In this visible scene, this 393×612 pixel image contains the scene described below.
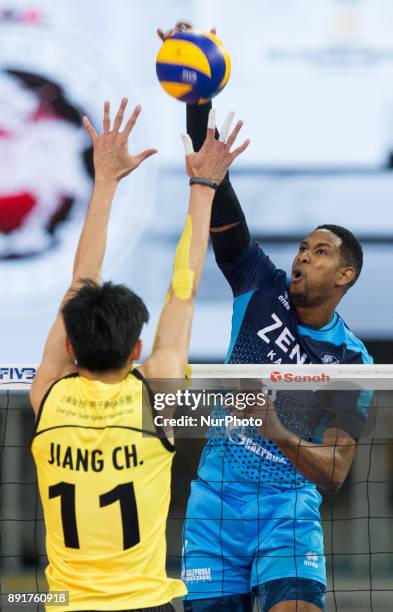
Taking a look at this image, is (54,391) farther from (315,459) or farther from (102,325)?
(315,459)

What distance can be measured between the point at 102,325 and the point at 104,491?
1.81ft

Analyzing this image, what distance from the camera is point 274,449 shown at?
18.0 ft

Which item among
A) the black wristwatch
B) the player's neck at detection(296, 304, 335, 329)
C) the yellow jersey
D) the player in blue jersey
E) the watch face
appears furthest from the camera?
the watch face

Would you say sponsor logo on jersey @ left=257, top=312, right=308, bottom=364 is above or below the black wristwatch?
below

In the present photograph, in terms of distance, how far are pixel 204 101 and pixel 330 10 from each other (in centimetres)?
415

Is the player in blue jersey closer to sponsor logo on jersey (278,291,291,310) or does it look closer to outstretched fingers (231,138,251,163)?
sponsor logo on jersey (278,291,291,310)

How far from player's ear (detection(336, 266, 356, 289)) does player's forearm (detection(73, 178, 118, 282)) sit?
68.6 inches

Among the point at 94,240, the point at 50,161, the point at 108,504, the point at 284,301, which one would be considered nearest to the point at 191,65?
the point at 94,240

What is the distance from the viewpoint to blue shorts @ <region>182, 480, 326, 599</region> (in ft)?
17.4

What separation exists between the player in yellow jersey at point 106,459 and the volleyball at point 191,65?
4.75ft

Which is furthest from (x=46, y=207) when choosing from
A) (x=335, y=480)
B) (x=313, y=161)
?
(x=335, y=480)

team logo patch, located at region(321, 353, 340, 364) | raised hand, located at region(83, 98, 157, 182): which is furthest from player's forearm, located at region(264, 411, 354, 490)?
raised hand, located at region(83, 98, 157, 182)

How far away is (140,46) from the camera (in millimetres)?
8836

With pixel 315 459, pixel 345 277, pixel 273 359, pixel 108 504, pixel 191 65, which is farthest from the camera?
pixel 345 277
